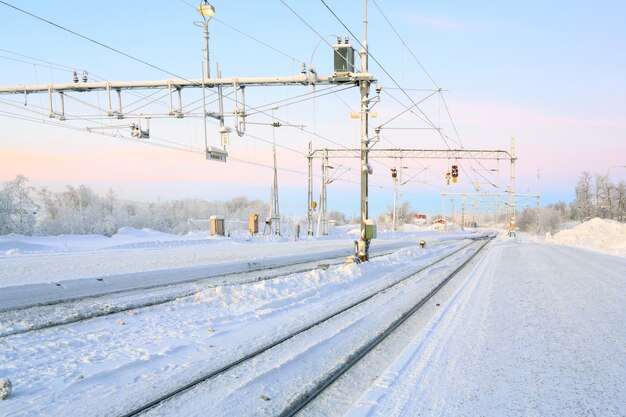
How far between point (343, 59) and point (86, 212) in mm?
67511

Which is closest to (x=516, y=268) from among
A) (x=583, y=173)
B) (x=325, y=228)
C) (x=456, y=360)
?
(x=456, y=360)

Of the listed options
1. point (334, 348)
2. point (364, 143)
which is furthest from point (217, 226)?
point (334, 348)

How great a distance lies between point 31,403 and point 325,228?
41.5 m

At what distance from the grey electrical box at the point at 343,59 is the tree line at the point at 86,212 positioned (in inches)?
1399

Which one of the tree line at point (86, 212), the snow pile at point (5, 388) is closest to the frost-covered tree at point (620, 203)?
the tree line at point (86, 212)

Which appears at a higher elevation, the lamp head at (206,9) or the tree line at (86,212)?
the lamp head at (206,9)

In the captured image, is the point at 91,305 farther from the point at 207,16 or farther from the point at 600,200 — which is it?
the point at 600,200

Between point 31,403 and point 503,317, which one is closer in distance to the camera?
point 31,403

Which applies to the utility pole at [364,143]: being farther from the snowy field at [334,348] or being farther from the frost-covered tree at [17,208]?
the frost-covered tree at [17,208]

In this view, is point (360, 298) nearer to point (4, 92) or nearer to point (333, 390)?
point (333, 390)

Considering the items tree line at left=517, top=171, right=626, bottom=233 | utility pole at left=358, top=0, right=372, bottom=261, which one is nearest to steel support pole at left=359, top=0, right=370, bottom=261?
utility pole at left=358, top=0, right=372, bottom=261

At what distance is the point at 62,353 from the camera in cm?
582

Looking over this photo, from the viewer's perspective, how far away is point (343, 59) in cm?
1827

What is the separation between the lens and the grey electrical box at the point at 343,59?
18.2 metres
